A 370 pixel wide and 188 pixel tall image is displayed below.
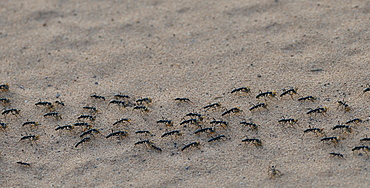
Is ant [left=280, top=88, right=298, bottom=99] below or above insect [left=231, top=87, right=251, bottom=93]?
below

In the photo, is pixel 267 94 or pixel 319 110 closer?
pixel 319 110

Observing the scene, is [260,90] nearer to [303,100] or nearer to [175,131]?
[303,100]

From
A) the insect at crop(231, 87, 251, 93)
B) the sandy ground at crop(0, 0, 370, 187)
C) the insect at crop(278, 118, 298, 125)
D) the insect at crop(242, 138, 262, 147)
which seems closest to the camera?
the sandy ground at crop(0, 0, 370, 187)

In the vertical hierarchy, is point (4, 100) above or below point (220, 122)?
above

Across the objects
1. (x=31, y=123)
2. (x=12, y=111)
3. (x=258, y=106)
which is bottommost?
(x=258, y=106)

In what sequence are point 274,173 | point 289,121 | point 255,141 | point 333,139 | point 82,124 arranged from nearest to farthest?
point 274,173, point 333,139, point 255,141, point 289,121, point 82,124

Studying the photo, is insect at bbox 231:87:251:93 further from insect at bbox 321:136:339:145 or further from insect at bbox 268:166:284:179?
insect at bbox 268:166:284:179

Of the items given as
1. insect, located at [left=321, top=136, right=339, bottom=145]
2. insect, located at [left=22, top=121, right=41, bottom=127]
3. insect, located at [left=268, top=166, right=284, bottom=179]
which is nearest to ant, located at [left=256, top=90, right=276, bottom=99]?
insect, located at [left=321, top=136, right=339, bottom=145]

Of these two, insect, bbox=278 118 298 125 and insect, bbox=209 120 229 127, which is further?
insect, bbox=209 120 229 127

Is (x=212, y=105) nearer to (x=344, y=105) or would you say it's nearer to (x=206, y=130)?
(x=206, y=130)

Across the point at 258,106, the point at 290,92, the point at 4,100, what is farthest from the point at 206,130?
the point at 4,100
